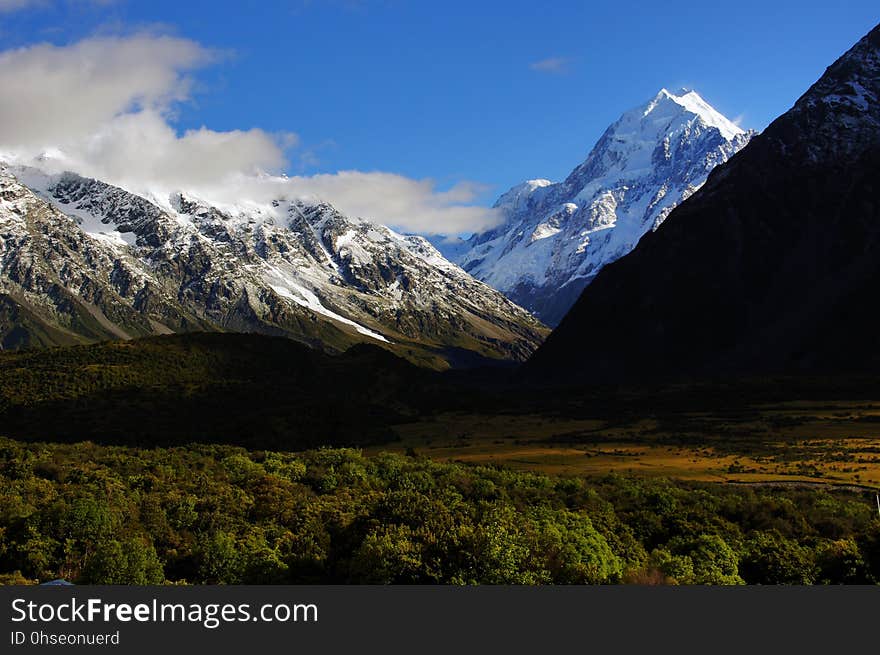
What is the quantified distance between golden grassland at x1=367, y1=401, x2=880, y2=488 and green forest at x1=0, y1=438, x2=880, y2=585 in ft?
61.0

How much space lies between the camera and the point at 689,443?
152 meters

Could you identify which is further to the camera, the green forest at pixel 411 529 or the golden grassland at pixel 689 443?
the golden grassland at pixel 689 443

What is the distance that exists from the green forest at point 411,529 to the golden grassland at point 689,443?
732 inches

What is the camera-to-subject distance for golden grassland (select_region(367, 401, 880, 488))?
11794 cm

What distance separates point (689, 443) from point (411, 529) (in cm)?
10109

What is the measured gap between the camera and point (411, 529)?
6109 centimetres

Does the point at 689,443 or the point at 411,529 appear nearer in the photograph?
the point at 411,529

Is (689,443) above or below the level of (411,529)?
below

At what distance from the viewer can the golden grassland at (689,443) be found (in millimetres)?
117938

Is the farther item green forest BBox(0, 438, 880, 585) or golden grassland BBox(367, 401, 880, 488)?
golden grassland BBox(367, 401, 880, 488)

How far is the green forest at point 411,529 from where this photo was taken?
56.4m

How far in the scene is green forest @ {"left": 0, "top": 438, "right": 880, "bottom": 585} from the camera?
56.4 m

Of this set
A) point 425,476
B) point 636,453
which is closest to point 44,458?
point 425,476

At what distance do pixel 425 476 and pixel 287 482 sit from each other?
47.7ft
